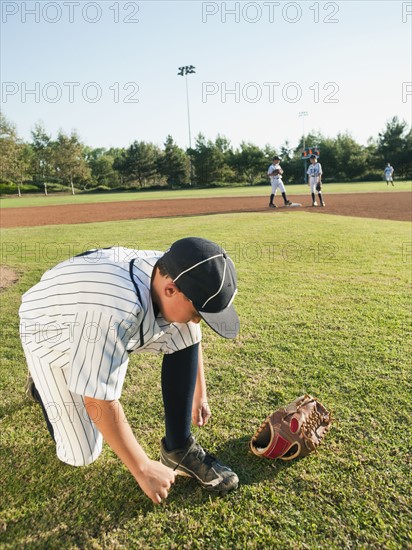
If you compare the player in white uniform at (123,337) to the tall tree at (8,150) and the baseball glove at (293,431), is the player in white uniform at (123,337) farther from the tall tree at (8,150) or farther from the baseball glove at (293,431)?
the tall tree at (8,150)

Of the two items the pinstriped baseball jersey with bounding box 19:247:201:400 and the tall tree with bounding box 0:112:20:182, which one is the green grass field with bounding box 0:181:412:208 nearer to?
the tall tree with bounding box 0:112:20:182

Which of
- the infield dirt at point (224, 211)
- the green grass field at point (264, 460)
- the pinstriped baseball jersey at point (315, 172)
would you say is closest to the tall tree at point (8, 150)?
the infield dirt at point (224, 211)

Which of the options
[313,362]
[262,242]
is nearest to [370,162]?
[262,242]

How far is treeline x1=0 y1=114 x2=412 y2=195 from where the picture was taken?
48.1 m

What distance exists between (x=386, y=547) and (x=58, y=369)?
1361 mm

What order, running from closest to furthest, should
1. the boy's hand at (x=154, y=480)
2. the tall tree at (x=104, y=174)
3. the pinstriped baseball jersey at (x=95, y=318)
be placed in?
the pinstriped baseball jersey at (x=95, y=318)
the boy's hand at (x=154, y=480)
the tall tree at (x=104, y=174)

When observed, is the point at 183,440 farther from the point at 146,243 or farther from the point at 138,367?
the point at 146,243

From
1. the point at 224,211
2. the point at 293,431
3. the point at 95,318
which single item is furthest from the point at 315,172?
the point at 95,318

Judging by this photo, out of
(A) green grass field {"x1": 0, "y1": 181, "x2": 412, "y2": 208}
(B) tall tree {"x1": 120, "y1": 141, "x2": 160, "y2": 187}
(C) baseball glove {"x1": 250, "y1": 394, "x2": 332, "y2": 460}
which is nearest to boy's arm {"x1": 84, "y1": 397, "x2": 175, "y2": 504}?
(C) baseball glove {"x1": 250, "y1": 394, "x2": 332, "y2": 460}

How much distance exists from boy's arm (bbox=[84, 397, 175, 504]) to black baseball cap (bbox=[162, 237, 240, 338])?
0.43 metres

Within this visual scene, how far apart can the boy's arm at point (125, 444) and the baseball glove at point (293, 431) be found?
0.56 metres

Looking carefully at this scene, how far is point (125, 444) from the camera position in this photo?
1.42m

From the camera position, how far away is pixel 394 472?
1.85m

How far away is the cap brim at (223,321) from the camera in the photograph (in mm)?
1418
